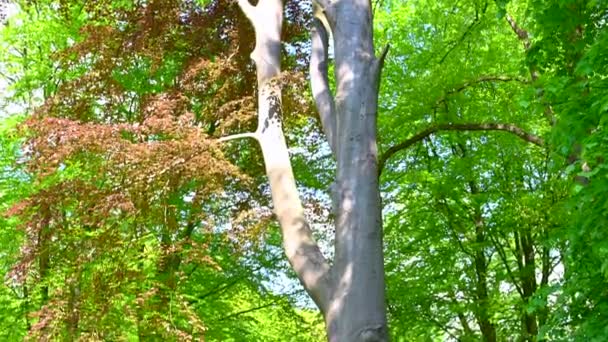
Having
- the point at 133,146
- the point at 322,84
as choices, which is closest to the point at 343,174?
the point at 322,84

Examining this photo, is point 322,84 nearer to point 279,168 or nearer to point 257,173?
point 279,168

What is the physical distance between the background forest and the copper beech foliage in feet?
0.09

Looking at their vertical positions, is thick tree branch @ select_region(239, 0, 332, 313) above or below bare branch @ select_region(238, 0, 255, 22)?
below

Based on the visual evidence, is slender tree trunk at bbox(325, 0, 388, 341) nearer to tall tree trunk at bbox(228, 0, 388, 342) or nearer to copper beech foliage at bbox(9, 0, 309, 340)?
tall tree trunk at bbox(228, 0, 388, 342)

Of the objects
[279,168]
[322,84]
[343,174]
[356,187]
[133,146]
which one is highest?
[322,84]

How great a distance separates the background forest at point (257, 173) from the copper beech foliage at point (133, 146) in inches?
1.1

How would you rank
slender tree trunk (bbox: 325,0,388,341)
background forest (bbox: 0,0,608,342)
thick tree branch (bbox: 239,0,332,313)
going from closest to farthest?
1. slender tree trunk (bbox: 325,0,388,341)
2. thick tree branch (bbox: 239,0,332,313)
3. background forest (bbox: 0,0,608,342)

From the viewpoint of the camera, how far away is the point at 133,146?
5.77m

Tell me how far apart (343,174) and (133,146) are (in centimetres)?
212

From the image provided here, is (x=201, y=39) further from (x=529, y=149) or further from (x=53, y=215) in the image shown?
(x=529, y=149)

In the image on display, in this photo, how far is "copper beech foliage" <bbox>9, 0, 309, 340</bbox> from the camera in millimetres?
Answer: 5961

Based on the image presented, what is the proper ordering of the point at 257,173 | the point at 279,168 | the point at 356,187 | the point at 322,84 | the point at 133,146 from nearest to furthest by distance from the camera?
the point at 356,187 → the point at 279,168 → the point at 322,84 → the point at 133,146 → the point at 257,173

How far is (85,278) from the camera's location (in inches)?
266

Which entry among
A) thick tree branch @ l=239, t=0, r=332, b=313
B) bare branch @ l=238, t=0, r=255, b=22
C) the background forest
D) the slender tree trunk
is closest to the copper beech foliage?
the background forest
